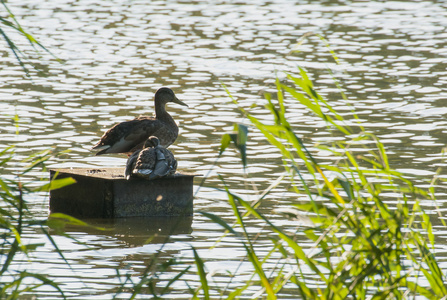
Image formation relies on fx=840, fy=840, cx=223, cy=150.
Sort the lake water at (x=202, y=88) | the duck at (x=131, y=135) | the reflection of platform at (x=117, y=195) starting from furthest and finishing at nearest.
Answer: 1. the duck at (x=131, y=135)
2. the reflection of platform at (x=117, y=195)
3. the lake water at (x=202, y=88)

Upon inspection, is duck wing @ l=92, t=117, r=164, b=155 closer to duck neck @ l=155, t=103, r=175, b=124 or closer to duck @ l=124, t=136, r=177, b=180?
duck neck @ l=155, t=103, r=175, b=124

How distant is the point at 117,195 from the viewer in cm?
855

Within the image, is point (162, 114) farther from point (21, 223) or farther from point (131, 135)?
point (21, 223)

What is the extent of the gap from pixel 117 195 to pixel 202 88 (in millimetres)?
7792

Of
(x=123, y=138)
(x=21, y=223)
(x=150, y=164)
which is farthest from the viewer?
(x=123, y=138)

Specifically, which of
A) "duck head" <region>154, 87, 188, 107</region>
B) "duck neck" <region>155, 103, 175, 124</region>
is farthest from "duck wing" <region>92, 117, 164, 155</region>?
"duck head" <region>154, 87, 188, 107</region>

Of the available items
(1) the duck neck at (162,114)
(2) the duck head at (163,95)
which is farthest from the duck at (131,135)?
(2) the duck head at (163,95)

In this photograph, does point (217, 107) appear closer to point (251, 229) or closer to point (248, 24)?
point (251, 229)

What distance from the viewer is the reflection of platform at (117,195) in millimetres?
8555

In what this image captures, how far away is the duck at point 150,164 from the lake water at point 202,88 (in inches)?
20.0

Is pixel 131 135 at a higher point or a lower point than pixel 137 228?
higher

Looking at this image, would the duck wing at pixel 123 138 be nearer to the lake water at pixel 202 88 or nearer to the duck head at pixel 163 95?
the lake water at pixel 202 88

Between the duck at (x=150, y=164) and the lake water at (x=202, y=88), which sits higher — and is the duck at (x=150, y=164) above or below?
above

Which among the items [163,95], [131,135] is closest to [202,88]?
[163,95]
